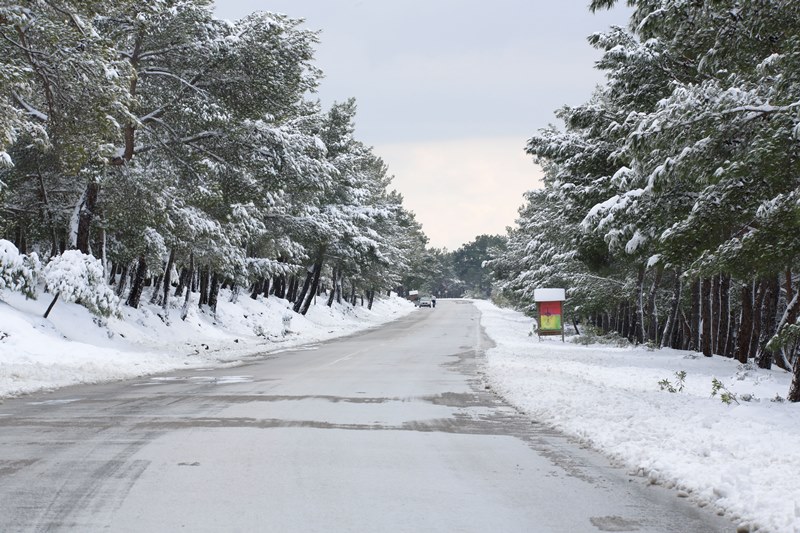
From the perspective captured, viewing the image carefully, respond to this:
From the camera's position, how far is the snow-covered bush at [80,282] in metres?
18.1

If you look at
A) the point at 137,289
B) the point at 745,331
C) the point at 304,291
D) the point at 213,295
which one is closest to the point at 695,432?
the point at 745,331

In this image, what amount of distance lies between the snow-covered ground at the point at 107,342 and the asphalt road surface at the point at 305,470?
3.32 m

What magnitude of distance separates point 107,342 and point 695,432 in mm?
17843

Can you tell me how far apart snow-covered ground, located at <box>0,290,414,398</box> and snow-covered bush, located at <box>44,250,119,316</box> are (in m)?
1.17

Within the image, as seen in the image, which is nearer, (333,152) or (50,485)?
(50,485)

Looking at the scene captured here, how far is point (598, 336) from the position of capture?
31.4 metres

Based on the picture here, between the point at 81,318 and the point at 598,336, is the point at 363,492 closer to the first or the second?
the point at 81,318

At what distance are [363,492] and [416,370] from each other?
12.5m

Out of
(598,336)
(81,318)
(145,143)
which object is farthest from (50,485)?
(598,336)

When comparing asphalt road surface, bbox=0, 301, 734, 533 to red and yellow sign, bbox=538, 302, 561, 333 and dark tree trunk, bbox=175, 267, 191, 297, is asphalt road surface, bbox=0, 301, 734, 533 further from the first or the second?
dark tree trunk, bbox=175, 267, 191, 297

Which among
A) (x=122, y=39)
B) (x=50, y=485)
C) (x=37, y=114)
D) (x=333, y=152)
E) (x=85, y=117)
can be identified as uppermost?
(x=333, y=152)

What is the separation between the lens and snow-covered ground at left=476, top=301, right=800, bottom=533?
17.9 ft

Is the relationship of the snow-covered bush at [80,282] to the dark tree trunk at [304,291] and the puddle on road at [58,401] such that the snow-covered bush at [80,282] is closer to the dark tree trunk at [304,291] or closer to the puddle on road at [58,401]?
the puddle on road at [58,401]

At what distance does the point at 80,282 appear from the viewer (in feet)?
59.6
